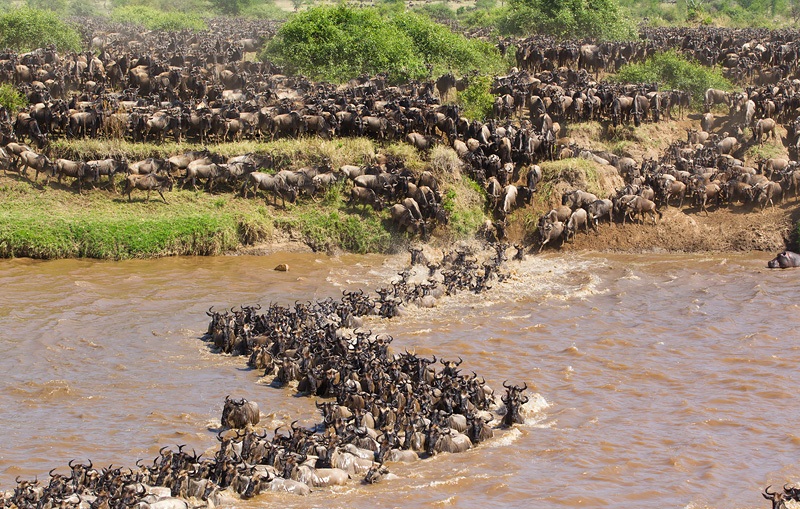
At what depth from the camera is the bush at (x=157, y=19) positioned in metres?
43.2

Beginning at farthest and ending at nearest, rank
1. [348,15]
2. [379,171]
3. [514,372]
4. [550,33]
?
[550,33], [348,15], [379,171], [514,372]

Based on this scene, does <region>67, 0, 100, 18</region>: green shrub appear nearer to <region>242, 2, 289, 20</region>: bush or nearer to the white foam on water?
<region>242, 2, 289, 20</region>: bush

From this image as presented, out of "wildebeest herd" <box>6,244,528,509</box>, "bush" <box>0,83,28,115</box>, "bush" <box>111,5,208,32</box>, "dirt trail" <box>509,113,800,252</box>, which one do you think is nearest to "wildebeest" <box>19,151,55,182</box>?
"bush" <box>0,83,28,115</box>

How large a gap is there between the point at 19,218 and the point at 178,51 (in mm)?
13461

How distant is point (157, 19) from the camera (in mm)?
46781

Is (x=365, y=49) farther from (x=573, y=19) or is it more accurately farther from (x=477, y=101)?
(x=573, y=19)

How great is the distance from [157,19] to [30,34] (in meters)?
16.2

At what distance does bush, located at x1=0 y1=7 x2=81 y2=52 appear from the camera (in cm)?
3117

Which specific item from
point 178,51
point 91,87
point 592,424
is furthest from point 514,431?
point 178,51

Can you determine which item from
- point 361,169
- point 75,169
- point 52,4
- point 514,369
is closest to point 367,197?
point 361,169

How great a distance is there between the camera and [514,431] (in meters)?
12.4

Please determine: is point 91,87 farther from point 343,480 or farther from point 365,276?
point 343,480

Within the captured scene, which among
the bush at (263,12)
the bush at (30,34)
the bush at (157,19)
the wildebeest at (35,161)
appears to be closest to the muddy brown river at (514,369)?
the wildebeest at (35,161)

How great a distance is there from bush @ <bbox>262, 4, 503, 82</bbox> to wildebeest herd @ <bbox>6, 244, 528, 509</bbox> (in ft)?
43.1
